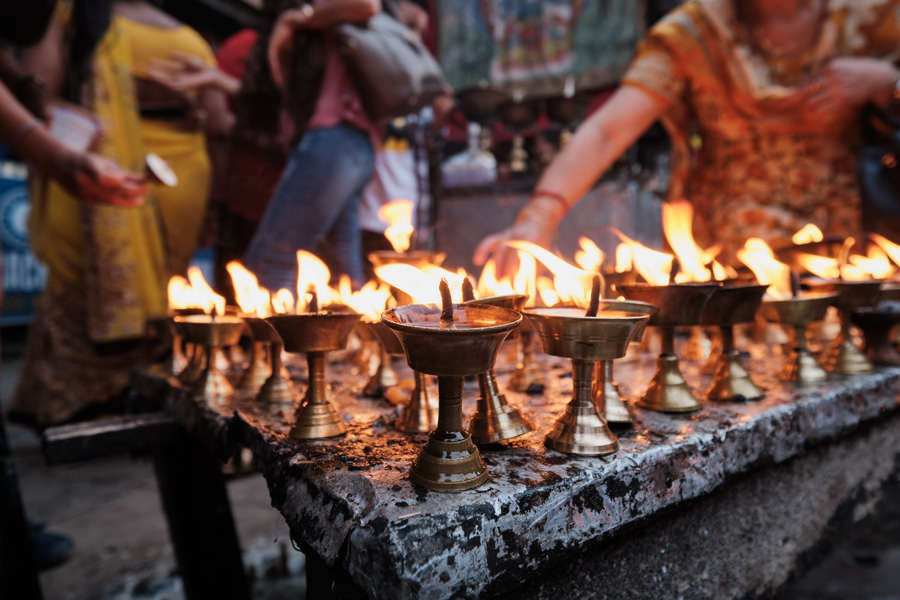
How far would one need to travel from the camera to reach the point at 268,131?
3766 millimetres

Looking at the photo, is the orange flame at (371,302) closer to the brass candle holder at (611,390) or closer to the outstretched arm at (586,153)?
the brass candle holder at (611,390)

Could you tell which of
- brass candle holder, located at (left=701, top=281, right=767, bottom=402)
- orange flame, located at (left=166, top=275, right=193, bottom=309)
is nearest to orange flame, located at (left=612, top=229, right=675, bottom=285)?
brass candle holder, located at (left=701, top=281, right=767, bottom=402)

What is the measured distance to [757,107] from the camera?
238cm

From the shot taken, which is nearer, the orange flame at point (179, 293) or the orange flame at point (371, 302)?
the orange flame at point (371, 302)

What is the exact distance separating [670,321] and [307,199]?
264 cm

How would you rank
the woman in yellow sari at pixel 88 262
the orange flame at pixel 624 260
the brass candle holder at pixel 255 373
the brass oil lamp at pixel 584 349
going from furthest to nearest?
1. the woman in yellow sari at pixel 88 262
2. the orange flame at pixel 624 260
3. the brass candle holder at pixel 255 373
4. the brass oil lamp at pixel 584 349

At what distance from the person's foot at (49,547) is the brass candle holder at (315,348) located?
2.12m

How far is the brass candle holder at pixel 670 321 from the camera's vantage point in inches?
41.6

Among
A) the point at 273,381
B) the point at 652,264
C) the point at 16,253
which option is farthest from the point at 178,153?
the point at 16,253

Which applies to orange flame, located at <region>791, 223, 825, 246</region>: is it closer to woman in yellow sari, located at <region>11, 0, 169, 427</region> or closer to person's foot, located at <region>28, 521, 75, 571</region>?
person's foot, located at <region>28, 521, 75, 571</region>

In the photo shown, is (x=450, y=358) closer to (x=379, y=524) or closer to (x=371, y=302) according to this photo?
(x=379, y=524)

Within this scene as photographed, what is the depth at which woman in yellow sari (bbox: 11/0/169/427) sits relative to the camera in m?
3.35

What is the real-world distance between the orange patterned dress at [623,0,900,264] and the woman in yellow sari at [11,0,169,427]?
131 inches

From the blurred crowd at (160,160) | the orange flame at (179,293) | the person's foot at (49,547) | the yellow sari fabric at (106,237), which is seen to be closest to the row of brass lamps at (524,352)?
the orange flame at (179,293)
